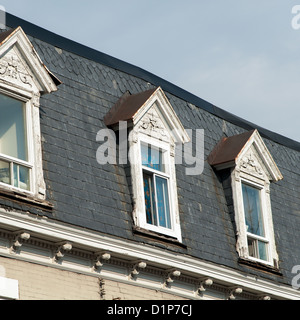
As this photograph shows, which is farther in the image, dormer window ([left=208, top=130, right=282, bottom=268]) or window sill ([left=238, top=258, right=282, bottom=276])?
dormer window ([left=208, top=130, right=282, bottom=268])

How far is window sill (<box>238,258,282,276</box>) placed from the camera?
816 inches

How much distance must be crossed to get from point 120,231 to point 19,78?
333 centimetres

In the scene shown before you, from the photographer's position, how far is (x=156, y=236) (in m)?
18.7

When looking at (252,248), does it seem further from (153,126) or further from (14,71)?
(14,71)

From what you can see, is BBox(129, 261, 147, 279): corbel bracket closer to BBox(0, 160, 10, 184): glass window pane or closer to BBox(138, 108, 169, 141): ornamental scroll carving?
BBox(138, 108, 169, 141): ornamental scroll carving

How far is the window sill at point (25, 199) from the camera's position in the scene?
52.6 ft

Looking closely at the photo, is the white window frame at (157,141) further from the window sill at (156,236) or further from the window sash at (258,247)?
the window sash at (258,247)

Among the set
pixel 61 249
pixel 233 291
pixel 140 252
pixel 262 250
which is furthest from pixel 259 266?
pixel 61 249

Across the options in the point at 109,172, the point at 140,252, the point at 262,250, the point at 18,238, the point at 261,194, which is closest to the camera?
the point at 18,238

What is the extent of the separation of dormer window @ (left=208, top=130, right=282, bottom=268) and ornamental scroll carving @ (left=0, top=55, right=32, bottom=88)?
5818 mm

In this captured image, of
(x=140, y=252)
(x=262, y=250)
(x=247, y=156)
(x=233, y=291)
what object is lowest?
(x=233, y=291)

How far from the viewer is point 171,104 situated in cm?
2155

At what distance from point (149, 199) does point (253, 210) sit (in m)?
3.54

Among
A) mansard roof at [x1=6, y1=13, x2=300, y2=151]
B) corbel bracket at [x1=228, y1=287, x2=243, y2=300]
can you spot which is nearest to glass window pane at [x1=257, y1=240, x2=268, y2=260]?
corbel bracket at [x1=228, y1=287, x2=243, y2=300]
